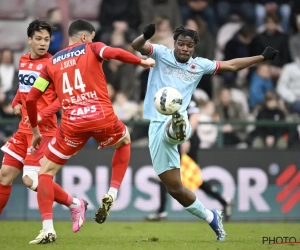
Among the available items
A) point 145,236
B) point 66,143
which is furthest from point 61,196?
point 145,236

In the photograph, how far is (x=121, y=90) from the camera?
17.0 m

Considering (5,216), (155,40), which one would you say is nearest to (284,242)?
(5,216)

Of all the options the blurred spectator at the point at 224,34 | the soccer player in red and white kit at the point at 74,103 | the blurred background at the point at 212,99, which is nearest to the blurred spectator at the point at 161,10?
the blurred background at the point at 212,99

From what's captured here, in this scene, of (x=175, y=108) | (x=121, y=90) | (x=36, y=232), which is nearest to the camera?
(x=175, y=108)

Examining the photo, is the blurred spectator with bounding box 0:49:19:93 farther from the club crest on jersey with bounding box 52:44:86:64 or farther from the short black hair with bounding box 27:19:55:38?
the club crest on jersey with bounding box 52:44:86:64

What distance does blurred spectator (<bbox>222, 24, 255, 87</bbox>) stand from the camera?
17.9 m

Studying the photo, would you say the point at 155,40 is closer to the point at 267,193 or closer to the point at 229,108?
the point at 229,108

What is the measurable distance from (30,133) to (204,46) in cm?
761

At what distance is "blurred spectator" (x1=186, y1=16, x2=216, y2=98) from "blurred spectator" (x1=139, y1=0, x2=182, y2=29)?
0.44m

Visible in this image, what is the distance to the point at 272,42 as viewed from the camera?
706 inches

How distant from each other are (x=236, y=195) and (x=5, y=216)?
4269mm

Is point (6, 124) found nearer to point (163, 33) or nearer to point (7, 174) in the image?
point (163, 33)

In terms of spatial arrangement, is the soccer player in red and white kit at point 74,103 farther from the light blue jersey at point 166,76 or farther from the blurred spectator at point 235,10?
the blurred spectator at point 235,10

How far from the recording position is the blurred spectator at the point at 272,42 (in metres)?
18.0
